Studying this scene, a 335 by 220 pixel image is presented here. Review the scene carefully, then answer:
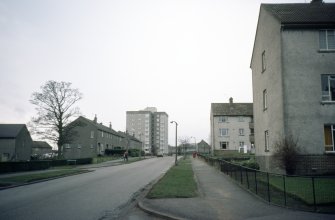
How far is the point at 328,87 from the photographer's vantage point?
1916 cm

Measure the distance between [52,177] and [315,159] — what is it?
1854 centimetres

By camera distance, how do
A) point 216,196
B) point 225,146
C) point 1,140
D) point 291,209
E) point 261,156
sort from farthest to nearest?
point 225,146, point 1,140, point 261,156, point 216,196, point 291,209

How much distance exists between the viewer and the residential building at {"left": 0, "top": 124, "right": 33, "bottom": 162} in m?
53.9

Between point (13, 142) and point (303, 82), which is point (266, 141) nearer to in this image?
point (303, 82)

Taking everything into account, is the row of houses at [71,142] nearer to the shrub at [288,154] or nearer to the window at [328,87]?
the shrub at [288,154]

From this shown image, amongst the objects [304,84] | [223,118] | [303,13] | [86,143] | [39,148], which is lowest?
[39,148]

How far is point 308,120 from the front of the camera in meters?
18.8

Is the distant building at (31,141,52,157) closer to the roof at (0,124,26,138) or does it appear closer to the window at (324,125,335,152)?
the roof at (0,124,26,138)

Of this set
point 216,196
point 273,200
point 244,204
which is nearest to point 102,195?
point 216,196

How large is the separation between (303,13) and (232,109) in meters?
42.7

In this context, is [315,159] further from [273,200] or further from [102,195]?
[102,195]

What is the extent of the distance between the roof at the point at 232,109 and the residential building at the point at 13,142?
132 feet

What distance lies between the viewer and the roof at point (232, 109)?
2451 inches

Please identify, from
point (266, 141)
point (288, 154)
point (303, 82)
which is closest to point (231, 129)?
point (266, 141)
